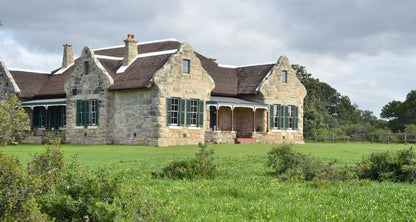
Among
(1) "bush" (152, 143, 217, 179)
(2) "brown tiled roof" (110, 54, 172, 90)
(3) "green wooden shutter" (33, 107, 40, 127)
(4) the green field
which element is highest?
(2) "brown tiled roof" (110, 54, 172, 90)

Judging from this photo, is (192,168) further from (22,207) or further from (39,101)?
(39,101)

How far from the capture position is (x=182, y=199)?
34.7 ft

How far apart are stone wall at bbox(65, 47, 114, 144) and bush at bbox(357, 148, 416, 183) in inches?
936

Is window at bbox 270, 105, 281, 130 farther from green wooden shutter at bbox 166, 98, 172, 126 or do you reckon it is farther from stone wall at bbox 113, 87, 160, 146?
stone wall at bbox 113, 87, 160, 146

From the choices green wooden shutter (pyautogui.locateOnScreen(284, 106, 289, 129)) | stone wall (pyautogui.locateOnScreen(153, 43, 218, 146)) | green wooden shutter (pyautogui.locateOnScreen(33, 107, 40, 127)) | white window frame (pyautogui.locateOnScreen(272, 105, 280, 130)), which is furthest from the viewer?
green wooden shutter (pyautogui.locateOnScreen(33, 107, 40, 127))

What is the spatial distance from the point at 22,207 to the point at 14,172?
0.40 metres

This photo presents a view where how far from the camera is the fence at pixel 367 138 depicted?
148 ft

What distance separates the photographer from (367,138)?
4794 centimetres

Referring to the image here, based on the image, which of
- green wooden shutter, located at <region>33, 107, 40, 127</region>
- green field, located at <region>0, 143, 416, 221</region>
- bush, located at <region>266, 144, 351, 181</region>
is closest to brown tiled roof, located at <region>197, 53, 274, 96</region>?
green wooden shutter, located at <region>33, 107, 40, 127</region>

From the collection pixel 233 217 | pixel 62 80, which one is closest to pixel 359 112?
pixel 62 80

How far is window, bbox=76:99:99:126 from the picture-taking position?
119 feet

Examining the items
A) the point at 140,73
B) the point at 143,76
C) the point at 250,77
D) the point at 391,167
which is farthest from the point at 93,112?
the point at 391,167

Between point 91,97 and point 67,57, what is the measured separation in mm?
10911

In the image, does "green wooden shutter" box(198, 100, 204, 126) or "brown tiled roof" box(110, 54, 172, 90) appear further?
"green wooden shutter" box(198, 100, 204, 126)
